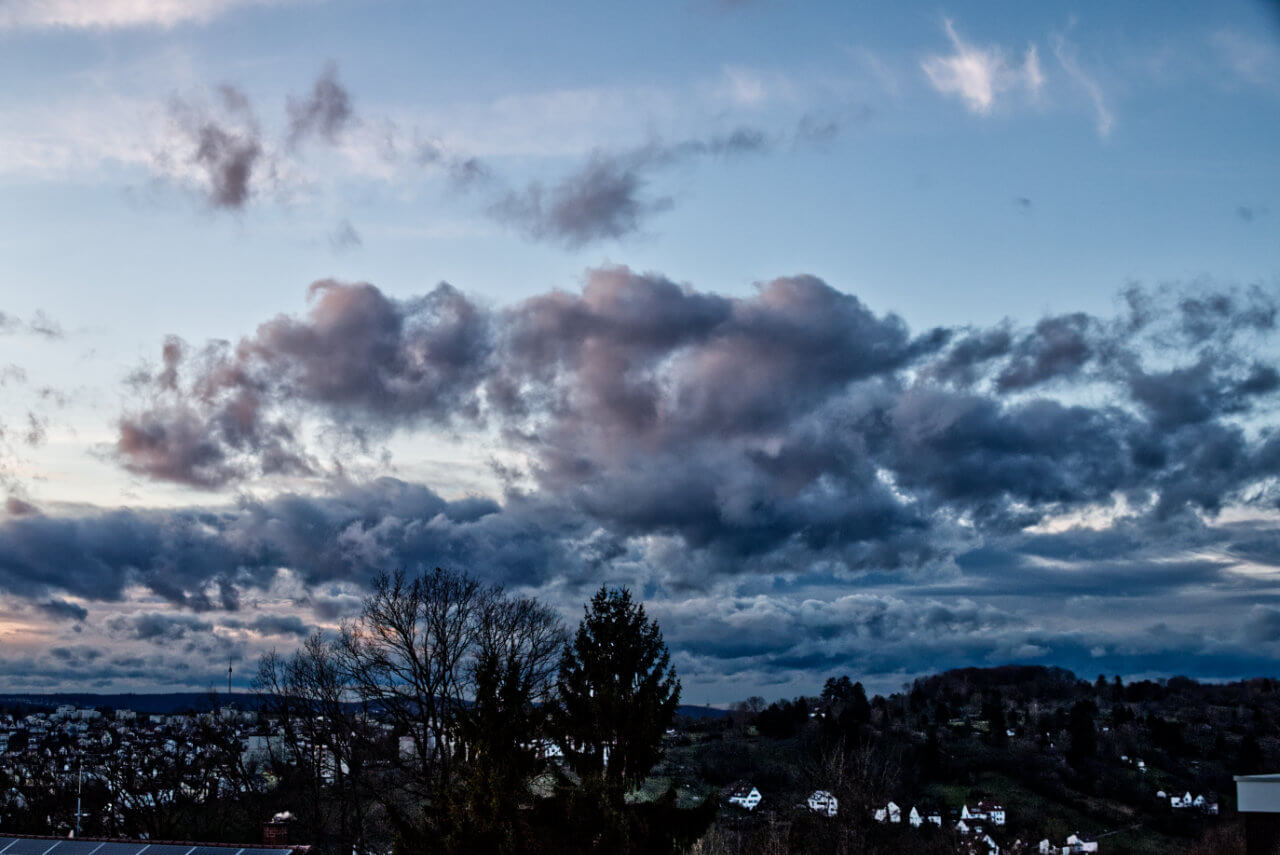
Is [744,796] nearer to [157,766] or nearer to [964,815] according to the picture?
[964,815]

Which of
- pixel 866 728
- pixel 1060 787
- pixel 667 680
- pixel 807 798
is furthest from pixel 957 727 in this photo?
pixel 667 680

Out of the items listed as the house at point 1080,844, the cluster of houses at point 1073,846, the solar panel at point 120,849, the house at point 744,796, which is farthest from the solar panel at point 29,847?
the house at point 1080,844

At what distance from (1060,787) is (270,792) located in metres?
107

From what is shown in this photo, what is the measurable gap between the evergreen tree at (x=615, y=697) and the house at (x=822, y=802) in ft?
132

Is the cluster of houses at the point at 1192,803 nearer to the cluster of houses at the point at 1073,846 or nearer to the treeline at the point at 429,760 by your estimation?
the cluster of houses at the point at 1073,846

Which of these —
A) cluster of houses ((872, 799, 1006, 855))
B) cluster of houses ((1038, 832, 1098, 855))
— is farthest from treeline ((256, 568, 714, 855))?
cluster of houses ((1038, 832, 1098, 855))

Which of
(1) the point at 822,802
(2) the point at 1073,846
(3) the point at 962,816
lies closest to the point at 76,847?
(1) the point at 822,802

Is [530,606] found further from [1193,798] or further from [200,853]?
[1193,798]

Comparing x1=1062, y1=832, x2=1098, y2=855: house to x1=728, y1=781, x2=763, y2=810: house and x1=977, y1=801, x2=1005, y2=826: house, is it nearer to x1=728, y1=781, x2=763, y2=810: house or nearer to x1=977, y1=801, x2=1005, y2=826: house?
x1=977, y1=801, x2=1005, y2=826: house

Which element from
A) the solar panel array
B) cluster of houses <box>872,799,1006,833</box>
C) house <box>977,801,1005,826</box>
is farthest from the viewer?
house <box>977,801,1005,826</box>

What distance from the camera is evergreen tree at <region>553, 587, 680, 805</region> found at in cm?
3359

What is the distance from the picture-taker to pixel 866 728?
15900cm

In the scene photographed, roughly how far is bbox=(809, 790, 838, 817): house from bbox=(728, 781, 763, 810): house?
29.9m

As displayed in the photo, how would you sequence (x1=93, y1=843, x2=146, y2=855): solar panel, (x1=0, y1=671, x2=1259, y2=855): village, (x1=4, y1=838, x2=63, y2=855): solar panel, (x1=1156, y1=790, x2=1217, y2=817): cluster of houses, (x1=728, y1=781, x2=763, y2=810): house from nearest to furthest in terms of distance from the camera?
(x1=93, y1=843, x2=146, y2=855): solar panel → (x1=4, y1=838, x2=63, y2=855): solar panel → (x1=0, y1=671, x2=1259, y2=855): village → (x1=728, y1=781, x2=763, y2=810): house → (x1=1156, y1=790, x2=1217, y2=817): cluster of houses
